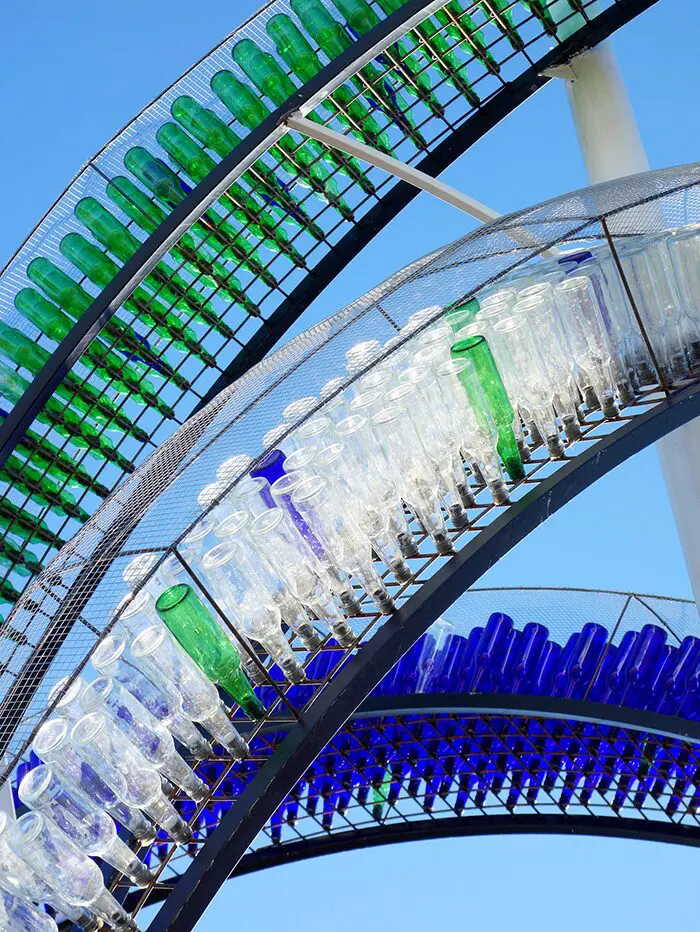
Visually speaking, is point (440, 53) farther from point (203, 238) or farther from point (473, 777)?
point (473, 777)

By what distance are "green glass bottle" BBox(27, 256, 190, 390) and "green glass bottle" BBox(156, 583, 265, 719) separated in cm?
252

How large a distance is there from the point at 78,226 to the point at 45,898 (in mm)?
3139

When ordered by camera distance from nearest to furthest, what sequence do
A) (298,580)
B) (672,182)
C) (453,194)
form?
(298,580)
(672,182)
(453,194)

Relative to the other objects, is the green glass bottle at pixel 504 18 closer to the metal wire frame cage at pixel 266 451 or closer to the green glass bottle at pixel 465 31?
the green glass bottle at pixel 465 31

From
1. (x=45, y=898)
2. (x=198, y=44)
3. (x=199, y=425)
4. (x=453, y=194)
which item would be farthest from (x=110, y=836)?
(x=198, y=44)

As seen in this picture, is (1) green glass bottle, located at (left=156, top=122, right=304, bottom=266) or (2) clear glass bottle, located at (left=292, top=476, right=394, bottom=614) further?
(1) green glass bottle, located at (left=156, top=122, right=304, bottom=266)

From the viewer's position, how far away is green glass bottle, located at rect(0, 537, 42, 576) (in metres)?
4.90

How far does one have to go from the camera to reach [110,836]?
2.46 metres

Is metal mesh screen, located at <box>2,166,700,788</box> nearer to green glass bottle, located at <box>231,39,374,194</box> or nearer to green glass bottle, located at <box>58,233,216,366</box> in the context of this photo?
green glass bottle, located at <box>58,233,216,366</box>

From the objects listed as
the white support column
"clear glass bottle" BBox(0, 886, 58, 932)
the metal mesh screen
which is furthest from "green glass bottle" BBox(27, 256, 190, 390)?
"clear glass bottle" BBox(0, 886, 58, 932)

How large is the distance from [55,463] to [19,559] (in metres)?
0.40

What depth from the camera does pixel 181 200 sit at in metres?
4.95

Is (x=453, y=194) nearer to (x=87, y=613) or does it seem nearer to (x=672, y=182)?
(x=672, y=182)

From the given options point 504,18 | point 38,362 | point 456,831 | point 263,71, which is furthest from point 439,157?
point 456,831
